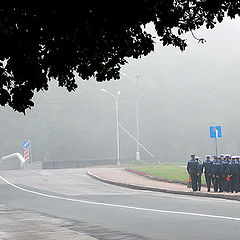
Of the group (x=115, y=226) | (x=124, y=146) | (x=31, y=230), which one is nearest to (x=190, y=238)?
(x=115, y=226)

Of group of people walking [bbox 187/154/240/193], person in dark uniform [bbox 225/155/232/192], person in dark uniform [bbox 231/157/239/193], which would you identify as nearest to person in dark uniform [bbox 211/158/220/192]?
group of people walking [bbox 187/154/240/193]

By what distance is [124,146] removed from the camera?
8694cm

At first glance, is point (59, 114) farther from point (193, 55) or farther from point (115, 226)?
point (115, 226)

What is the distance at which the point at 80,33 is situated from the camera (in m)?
7.86

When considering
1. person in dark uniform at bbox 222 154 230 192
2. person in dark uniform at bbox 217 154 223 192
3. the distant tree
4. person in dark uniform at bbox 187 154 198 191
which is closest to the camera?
the distant tree

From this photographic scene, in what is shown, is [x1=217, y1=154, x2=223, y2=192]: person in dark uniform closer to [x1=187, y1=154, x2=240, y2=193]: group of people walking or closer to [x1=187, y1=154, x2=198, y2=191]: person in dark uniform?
[x1=187, y1=154, x2=240, y2=193]: group of people walking

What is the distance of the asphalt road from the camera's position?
12664 mm

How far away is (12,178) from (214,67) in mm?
64650

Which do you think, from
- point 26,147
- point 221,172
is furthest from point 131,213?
point 26,147

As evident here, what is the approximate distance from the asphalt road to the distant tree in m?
4.39

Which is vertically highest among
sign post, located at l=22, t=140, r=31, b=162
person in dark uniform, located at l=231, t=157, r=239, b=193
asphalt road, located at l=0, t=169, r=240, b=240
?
sign post, located at l=22, t=140, r=31, b=162

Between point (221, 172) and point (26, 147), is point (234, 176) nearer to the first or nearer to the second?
point (221, 172)

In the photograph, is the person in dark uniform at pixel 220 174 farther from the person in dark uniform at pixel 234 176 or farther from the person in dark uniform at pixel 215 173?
the person in dark uniform at pixel 234 176

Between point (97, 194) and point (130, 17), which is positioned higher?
point (130, 17)
